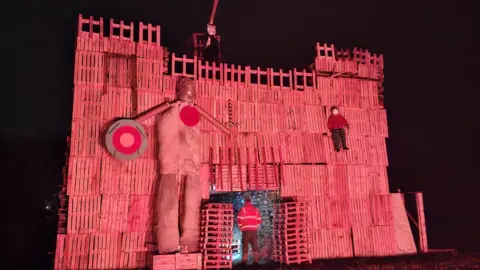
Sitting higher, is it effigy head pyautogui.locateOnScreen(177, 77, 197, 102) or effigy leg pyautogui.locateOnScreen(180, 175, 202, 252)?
effigy head pyautogui.locateOnScreen(177, 77, 197, 102)

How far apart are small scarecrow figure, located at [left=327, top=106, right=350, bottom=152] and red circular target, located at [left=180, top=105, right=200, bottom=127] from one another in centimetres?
504

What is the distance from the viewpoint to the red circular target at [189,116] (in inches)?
457

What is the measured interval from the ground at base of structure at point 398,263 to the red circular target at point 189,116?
15.3 feet

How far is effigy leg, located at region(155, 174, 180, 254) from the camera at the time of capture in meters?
10.6

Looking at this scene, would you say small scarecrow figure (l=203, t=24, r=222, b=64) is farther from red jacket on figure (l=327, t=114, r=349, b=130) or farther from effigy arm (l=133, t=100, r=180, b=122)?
red jacket on figure (l=327, t=114, r=349, b=130)

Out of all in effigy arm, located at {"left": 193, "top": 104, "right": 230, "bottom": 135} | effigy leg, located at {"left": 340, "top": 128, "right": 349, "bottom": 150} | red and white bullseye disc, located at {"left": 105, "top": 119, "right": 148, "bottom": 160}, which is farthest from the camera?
effigy leg, located at {"left": 340, "top": 128, "right": 349, "bottom": 150}

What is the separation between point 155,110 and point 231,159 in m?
2.93

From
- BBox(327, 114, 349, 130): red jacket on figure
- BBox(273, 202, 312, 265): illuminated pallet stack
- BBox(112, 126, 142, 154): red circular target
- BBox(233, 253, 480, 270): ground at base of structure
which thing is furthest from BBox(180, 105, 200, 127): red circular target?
BBox(327, 114, 349, 130): red jacket on figure

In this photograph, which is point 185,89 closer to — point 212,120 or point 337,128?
point 212,120

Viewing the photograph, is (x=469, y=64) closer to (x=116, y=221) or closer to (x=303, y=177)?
(x=303, y=177)

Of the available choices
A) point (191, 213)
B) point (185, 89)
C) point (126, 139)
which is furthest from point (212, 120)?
point (191, 213)

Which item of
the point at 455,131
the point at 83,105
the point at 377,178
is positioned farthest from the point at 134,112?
the point at 455,131

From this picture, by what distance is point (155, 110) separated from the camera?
11562mm

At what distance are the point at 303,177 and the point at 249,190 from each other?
200cm
